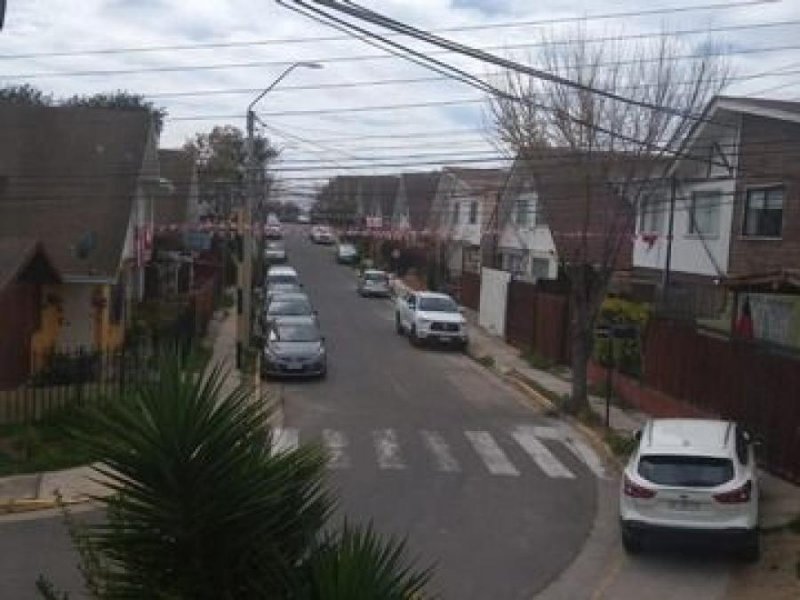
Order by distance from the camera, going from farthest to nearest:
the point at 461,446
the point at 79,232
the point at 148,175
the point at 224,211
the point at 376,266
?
1. the point at 376,266
2. the point at 224,211
3. the point at 148,175
4. the point at 79,232
5. the point at 461,446

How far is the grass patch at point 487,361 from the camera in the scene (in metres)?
36.8

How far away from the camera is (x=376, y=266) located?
287 feet

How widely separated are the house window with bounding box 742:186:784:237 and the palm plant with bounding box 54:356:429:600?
25698 mm

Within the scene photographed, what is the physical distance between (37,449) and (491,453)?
8.02 metres

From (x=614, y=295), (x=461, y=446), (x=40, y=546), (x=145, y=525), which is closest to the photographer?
(x=145, y=525)

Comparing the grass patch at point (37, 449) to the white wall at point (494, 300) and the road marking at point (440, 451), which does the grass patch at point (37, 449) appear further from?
the white wall at point (494, 300)

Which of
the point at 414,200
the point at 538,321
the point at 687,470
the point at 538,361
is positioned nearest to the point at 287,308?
the point at 538,321

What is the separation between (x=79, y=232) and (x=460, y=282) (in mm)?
31134

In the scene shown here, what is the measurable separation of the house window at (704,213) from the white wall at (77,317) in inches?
640

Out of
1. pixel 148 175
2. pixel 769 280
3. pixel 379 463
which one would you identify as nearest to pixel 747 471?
pixel 379 463

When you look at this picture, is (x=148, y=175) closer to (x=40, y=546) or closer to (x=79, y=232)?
(x=79, y=232)

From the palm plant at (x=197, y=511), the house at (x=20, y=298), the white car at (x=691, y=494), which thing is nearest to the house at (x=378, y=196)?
the house at (x=20, y=298)

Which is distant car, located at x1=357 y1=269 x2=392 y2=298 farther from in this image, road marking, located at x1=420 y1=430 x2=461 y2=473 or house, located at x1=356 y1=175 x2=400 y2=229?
house, located at x1=356 y1=175 x2=400 y2=229

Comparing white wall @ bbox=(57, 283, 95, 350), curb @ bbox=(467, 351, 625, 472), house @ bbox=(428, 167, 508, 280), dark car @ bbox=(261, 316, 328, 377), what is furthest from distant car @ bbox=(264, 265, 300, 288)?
white wall @ bbox=(57, 283, 95, 350)
